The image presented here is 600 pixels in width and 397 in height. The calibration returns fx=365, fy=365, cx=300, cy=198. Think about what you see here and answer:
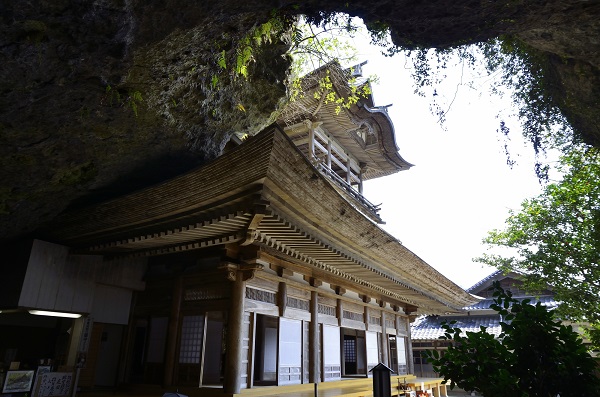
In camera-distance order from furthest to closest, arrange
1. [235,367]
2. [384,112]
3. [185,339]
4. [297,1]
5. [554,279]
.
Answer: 1. [384,112]
2. [554,279]
3. [185,339]
4. [235,367]
5. [297,1]

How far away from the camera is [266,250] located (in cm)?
798

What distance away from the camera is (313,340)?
9188 millimetres

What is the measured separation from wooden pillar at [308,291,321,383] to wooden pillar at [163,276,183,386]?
10.5ft

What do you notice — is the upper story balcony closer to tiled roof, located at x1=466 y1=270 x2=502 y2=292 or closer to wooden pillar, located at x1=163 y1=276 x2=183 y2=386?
wooden pillar, located at x1=163 y1=276 x2=183 y2=386

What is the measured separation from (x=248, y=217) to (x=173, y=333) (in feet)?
12.4

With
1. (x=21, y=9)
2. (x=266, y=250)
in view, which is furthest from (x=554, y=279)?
(x=21, y=9)

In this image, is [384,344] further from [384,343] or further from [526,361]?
[526,361]

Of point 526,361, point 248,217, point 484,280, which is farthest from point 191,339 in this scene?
point 484,280

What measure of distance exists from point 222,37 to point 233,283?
4.53 m

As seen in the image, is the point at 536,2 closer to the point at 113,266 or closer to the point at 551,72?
the point at 551,72

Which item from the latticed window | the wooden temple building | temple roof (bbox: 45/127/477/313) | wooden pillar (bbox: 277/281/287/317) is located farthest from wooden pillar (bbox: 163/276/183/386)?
wooden pillar (bbox: 277/281/287/317)

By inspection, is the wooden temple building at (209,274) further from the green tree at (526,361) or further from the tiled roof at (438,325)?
the tiled roof at (438,325)

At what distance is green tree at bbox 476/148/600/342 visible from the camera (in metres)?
10.7

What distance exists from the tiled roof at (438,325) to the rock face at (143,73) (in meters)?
18.4
